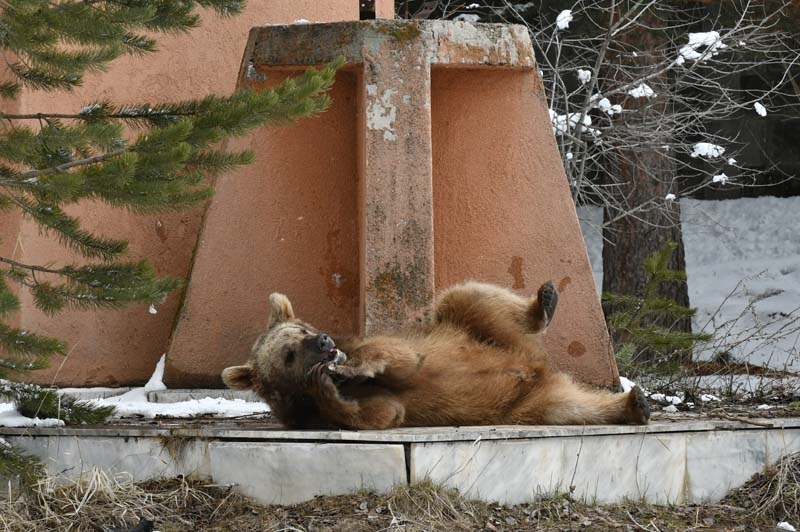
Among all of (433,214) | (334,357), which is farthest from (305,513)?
(433,214)

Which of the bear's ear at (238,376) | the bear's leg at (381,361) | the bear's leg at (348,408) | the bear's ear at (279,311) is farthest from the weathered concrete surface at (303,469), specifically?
the bear's ear at (279,311)

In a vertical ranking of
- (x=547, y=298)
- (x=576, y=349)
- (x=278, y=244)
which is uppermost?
(x=278, y=244)

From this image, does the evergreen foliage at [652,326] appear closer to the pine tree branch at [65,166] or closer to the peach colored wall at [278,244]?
the peach colored wall at [278,244]

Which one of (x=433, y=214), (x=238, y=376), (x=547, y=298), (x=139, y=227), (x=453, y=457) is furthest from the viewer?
(x=139, y=227)

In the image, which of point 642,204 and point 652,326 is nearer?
point 652,326

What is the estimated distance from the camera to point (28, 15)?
14.8 ft

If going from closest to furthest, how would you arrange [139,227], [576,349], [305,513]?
1. [305,513]
2. [576,349]
3. [139,227]

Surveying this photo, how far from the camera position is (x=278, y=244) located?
6508 mm

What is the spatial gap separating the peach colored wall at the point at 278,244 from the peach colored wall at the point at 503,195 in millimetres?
554

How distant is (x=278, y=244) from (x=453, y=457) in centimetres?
242

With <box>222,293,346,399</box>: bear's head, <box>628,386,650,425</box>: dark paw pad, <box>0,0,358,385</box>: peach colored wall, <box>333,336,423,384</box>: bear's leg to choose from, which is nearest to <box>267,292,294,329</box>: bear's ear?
<box>222,293,346,399</box>: bear's head

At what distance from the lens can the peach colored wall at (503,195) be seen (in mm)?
6484

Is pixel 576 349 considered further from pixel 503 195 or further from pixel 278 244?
pixel 278 244

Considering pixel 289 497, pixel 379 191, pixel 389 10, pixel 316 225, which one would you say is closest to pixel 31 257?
pixel 316 225
